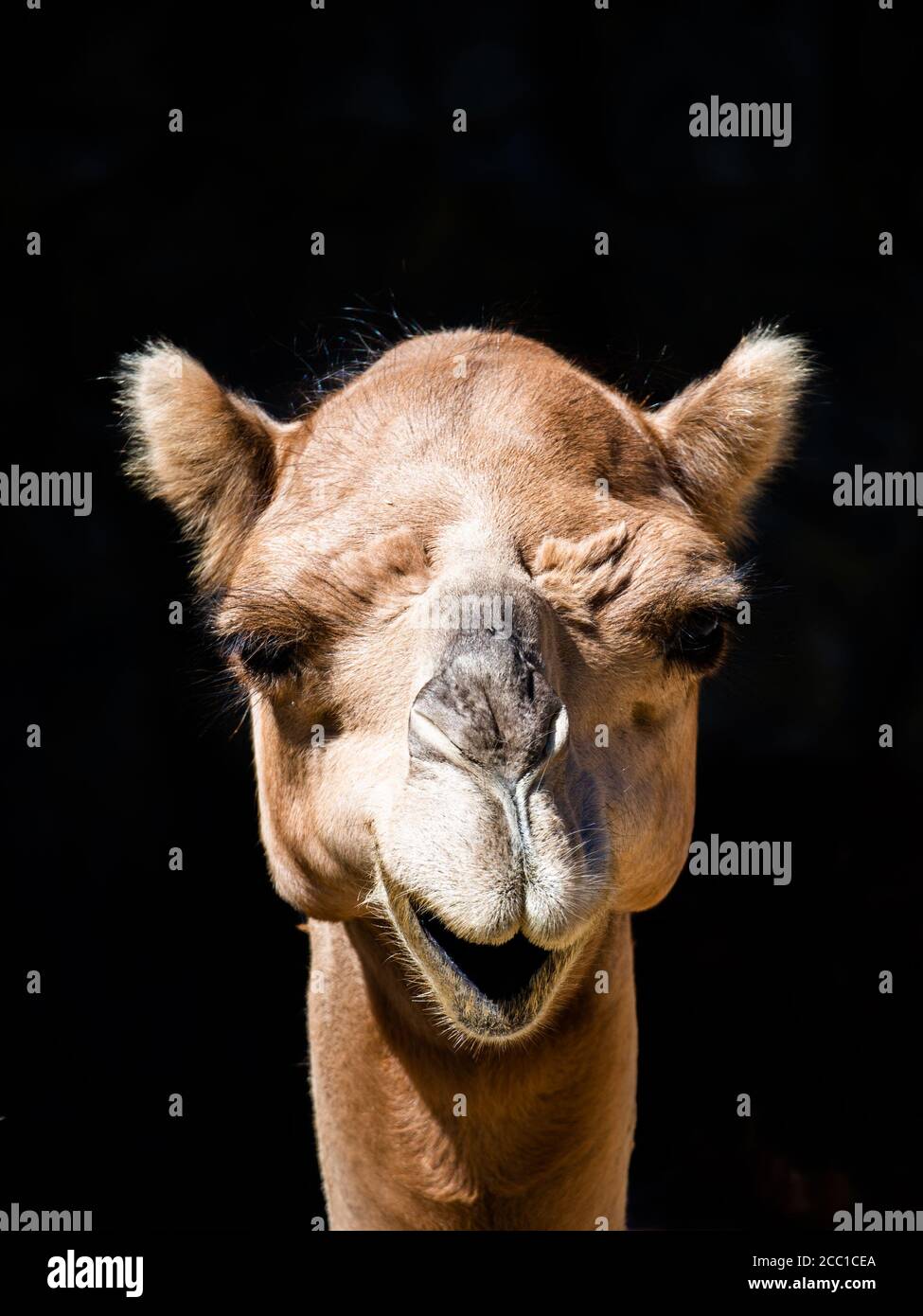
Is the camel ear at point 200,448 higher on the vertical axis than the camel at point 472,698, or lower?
higher

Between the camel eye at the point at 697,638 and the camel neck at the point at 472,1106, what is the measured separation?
77cm

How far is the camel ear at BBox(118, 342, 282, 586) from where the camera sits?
392cm

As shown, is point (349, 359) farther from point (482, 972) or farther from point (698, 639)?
point (482, 972)

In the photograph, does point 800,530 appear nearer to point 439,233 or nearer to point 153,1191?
point 439,233

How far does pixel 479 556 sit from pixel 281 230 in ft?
15.9

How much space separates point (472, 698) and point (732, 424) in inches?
66.8

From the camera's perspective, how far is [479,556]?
3.16m

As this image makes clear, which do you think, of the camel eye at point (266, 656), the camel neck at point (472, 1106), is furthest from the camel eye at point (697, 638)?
the camel eye at point (266, 656)

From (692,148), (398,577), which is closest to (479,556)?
(398,577)

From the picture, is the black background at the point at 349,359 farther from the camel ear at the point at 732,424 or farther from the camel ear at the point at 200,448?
the camel ear at the point at 200,448

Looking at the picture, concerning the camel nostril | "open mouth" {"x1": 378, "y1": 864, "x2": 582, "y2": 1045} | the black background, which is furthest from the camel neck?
the black background

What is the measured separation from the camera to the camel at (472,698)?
9.12 ft

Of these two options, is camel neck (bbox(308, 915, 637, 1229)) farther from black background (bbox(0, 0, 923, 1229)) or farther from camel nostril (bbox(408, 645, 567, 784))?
black background (bbox(0, 0, 923, 1229))

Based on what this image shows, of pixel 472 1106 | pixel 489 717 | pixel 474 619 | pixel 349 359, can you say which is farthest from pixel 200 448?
pixel 349 359
